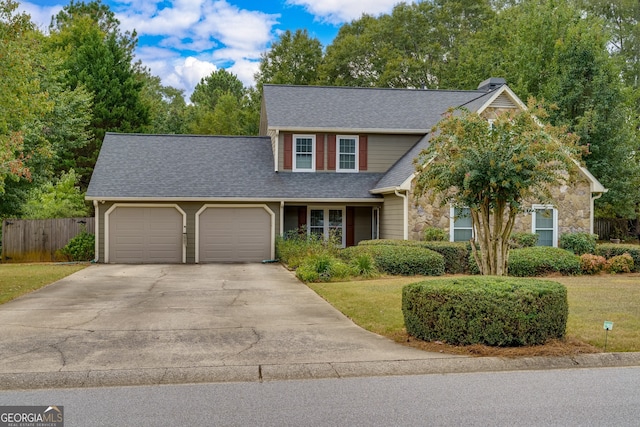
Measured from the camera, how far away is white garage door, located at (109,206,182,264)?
22234 millimetres

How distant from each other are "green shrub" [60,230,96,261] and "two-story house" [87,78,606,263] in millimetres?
1063

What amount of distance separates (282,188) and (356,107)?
5.73 metres

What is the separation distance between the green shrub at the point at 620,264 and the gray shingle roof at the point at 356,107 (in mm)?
8266

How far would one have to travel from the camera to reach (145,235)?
73.5 feet

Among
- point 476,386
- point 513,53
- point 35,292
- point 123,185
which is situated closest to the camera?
point 476,386

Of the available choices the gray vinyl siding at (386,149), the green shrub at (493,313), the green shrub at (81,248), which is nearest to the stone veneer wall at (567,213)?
the gray vinyl siding at (386,149)

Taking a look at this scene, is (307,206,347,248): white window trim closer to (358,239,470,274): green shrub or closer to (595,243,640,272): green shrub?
(358,239,470,274): green shrub

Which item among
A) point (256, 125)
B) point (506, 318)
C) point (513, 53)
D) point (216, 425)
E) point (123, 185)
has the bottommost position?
point (216, 425)

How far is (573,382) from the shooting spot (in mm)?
6770

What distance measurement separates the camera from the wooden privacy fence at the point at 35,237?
78.9 feet

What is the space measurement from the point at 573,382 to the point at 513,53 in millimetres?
31437

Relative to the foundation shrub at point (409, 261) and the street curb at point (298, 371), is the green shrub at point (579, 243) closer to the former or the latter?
the foundation shrub at point (409, 261)

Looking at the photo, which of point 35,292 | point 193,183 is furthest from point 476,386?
point 193,183

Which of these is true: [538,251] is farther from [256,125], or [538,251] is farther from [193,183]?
[256,125]
